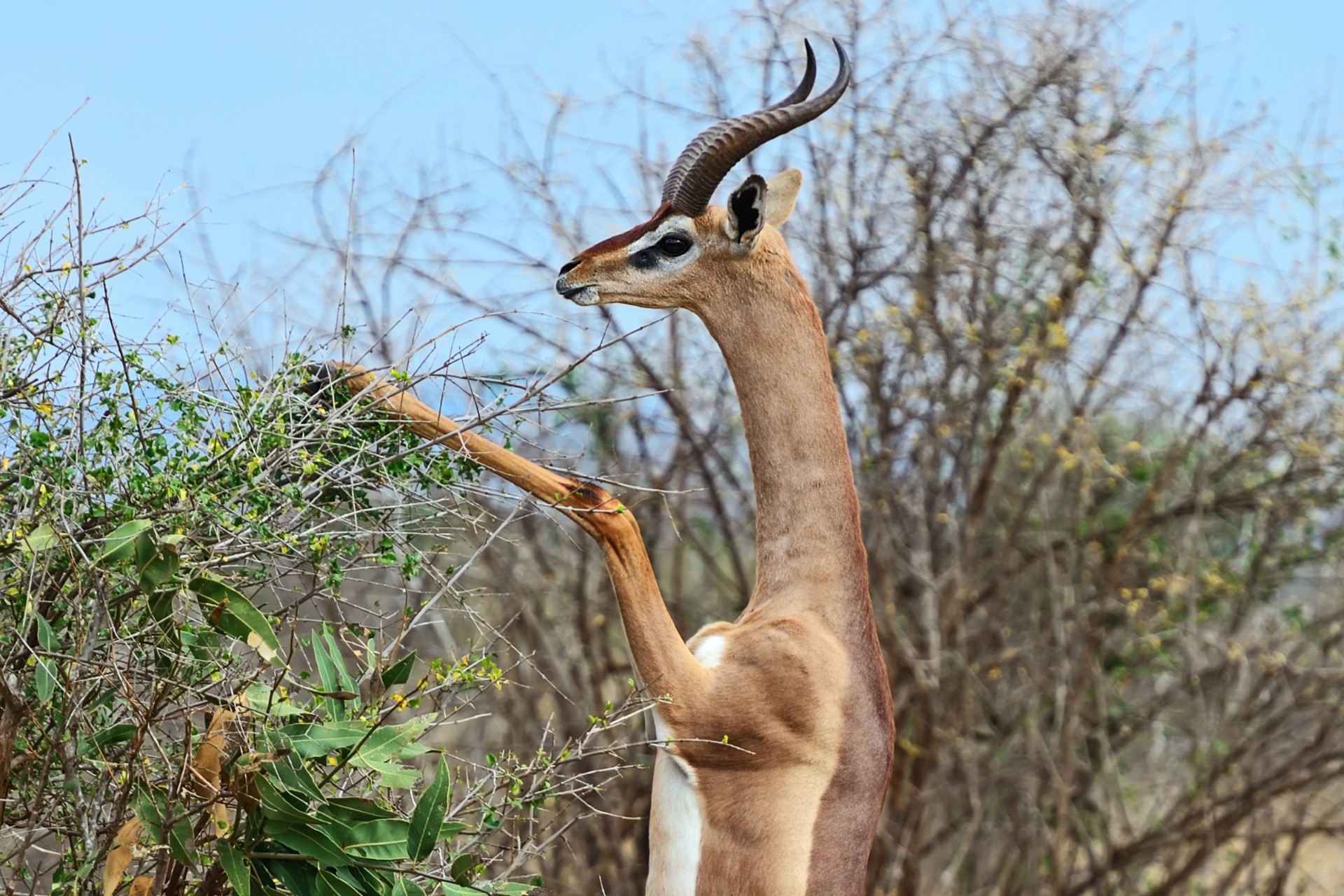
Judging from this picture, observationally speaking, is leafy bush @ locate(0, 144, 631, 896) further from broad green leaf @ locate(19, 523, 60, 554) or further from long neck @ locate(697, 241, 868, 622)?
long neck @ locate(697, 241, 868, 622)

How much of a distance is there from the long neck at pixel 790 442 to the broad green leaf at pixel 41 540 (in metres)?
1.46

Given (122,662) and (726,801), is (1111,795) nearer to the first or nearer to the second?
(726,801)

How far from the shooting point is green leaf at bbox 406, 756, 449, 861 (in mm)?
2799

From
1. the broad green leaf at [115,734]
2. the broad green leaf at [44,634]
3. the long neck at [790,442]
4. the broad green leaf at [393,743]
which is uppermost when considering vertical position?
the long neck at [790,442]

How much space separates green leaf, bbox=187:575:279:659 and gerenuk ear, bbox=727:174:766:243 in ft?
4.42

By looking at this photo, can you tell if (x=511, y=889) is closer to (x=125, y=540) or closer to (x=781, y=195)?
(x=125, y=540)

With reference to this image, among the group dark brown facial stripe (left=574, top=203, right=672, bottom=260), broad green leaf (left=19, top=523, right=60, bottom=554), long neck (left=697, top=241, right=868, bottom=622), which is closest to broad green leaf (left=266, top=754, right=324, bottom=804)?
broad green leaf (left=19, top=523, right=60, bottom=554)

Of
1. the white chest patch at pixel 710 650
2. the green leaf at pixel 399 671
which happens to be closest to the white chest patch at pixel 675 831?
the white chest patch at pixel 710 650

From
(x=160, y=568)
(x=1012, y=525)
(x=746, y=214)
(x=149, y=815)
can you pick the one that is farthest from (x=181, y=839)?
(x=1012, y=525)

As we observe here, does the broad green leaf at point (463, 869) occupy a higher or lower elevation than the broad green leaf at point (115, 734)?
lower

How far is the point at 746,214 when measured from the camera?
3332mm

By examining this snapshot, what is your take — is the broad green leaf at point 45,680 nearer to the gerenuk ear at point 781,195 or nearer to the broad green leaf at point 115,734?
the broad green leaf at point 115,734

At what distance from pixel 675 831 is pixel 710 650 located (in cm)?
39

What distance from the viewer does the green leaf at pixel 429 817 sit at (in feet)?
9.18
